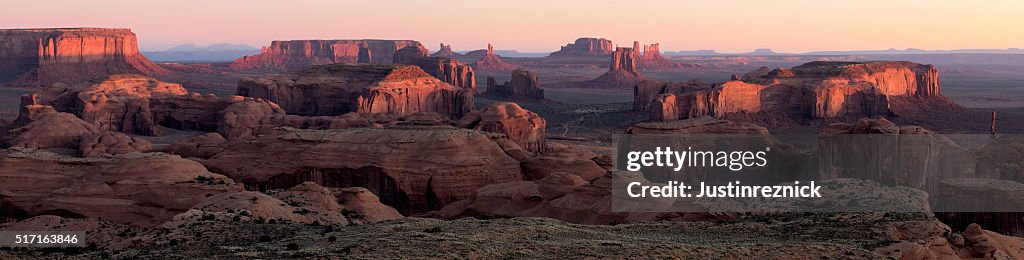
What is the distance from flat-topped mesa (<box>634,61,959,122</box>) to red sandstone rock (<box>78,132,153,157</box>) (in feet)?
191

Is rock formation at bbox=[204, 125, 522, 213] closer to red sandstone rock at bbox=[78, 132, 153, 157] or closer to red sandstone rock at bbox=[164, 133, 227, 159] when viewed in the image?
red sandstone rock at bbox=[164, 133, 227, 159]

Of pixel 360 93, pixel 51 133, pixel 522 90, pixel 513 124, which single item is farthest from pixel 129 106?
pixel 522 90

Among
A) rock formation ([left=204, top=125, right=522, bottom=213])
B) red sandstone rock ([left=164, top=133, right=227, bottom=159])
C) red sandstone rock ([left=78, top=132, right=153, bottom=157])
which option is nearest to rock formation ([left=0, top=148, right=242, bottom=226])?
rock formation ([left=204, top=125, right=522, bottom=213])

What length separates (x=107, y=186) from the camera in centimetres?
5053

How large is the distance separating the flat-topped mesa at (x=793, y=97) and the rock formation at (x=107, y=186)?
233 ft

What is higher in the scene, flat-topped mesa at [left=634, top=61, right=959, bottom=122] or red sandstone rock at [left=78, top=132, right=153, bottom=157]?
flat-topped mesa at [left=634, top=61, right=959, bottom=122]

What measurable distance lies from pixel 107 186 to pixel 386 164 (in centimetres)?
1671

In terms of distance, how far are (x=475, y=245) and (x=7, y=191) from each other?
3073 centimetres

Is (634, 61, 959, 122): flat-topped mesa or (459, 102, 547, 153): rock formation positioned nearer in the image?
(459, 102, 547, 153): rock formation

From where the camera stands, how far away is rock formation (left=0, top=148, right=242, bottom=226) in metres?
48.6

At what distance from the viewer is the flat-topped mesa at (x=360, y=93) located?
12094 cm

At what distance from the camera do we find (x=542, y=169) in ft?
203

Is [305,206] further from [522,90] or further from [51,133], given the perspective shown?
[522,90]

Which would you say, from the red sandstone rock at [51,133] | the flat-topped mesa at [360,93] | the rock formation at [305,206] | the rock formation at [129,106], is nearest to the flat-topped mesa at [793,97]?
the flat-topped mesa at [360,93]
